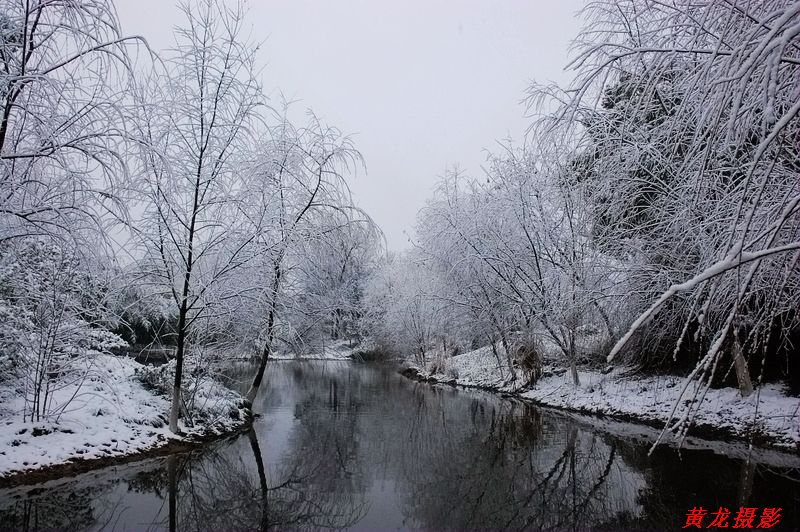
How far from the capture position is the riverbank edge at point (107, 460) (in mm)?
7125

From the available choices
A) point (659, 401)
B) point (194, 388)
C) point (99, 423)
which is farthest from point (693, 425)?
point (99, 423)

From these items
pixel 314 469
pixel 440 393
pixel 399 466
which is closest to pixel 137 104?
pixel 314 469

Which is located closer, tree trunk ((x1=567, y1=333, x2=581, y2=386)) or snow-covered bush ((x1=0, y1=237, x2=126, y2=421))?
snow-covered bush ((x1=0, y1=237, x2=126, y2=421))

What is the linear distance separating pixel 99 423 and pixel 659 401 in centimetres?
1244

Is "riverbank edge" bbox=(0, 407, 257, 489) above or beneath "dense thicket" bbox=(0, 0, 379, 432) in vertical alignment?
beneath

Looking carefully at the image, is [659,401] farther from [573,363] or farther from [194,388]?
[194,388]

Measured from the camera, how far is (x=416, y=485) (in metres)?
7.74

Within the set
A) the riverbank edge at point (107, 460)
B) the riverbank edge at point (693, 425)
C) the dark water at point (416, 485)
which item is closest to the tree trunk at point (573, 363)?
the riverbank edge at point (693, 425)
